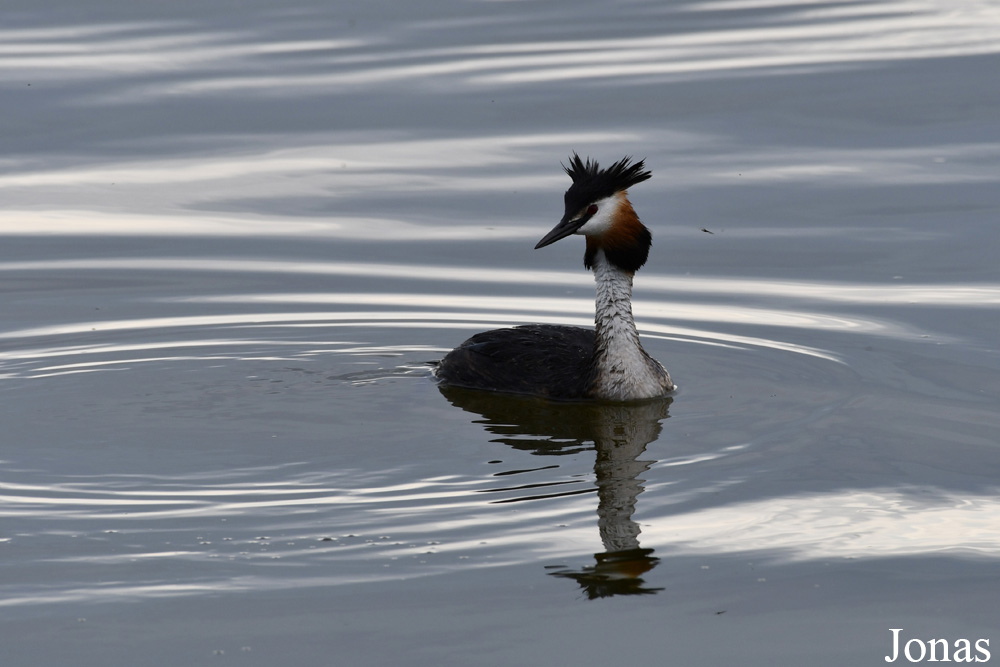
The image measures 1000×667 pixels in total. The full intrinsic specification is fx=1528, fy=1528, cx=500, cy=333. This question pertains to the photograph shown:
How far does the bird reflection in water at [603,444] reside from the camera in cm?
695

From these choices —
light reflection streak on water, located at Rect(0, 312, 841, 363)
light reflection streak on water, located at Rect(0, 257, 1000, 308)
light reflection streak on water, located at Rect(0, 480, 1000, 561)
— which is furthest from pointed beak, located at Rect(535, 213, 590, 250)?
light reflection streak on water, located at Rect(0, 257, 1000, 308)

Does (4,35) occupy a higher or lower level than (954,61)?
higher

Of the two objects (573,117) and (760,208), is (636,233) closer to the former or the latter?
(760,208)

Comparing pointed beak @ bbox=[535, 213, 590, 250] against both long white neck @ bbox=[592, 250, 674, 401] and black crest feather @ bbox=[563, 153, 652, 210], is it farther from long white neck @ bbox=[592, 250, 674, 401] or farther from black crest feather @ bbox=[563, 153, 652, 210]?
long white neck @ bbox=[592, 250, 674, 401]

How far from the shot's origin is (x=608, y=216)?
33.3 feet

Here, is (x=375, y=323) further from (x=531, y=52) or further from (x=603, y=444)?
(x=531, y=52)

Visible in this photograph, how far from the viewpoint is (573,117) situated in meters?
17.7

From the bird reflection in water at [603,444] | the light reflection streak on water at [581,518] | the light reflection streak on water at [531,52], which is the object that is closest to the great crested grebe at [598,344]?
the bird reflection in water at [603,444]

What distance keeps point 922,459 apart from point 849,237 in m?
5.84

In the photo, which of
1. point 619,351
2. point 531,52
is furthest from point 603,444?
point 531,52

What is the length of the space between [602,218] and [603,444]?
174 cm

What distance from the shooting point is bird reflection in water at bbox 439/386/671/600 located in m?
6.95

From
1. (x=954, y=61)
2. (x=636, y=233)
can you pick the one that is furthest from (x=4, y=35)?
(x=636, y=233)

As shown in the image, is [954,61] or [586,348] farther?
[954,61]
